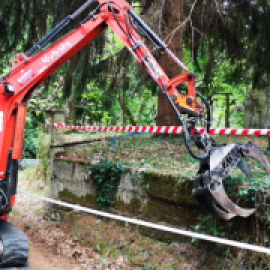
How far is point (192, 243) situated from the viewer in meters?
4.59

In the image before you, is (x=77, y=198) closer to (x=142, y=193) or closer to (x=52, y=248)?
(x=52, y=248)

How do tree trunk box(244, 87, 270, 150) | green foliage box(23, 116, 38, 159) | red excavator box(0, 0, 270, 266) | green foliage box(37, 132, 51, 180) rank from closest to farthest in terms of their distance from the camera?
red excavator box(0, 0, 270, 266) < tree trunk box(244, 87, 270, 150) < green foliage box(37, 132, 51, 180) < green foliage box(23, 116, 38, 159)

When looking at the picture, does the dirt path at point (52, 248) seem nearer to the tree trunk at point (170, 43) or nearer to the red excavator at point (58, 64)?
the red excavator at point (58, 64)

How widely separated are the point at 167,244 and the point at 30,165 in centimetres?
878

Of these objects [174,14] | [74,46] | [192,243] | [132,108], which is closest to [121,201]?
[192,243]

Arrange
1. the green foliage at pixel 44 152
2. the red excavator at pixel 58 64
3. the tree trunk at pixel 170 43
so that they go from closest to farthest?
the red excavator at pixel 58 64
the tree trunk at pixel 170 43
the green foliage at pixel 44 152

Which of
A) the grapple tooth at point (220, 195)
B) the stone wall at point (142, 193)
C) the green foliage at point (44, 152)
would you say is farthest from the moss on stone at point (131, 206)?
the green foliage at point (44, 152)

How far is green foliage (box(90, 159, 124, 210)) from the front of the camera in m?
5.86

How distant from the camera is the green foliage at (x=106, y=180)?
5.86 meters

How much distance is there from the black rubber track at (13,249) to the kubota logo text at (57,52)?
84.3 inches

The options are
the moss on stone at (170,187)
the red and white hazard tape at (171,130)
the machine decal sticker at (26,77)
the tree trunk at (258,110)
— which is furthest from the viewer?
the tree trunk at (258,110)

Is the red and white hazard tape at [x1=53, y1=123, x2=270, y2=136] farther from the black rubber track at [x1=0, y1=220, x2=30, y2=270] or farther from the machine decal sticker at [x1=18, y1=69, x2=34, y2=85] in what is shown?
the black rubber track at [x1=0, y1=220, x2=30, y2=270]

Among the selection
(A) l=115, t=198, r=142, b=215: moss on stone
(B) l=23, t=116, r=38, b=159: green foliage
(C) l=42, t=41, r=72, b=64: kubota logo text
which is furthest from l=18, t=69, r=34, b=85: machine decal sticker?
(B) l=23, t=116, r=38, b=159: green foliage

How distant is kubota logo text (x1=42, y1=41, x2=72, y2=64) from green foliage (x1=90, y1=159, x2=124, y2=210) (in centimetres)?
231
